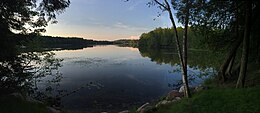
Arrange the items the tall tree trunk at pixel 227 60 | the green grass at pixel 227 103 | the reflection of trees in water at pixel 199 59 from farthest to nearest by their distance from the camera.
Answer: the reflection of trees in water at pixel 199 59 → the tall tree trunk at pixel 227 60 → the green grass at pixel 227 103

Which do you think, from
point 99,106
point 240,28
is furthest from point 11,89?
point 240,28

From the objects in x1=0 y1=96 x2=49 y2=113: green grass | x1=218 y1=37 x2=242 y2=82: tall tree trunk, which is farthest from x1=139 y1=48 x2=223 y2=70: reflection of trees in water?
x1=0 y1=96 x2=49 y2=113: green grass

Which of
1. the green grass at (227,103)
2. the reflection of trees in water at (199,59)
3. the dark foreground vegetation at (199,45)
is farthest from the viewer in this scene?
the reflection of trees in water at (199,59)

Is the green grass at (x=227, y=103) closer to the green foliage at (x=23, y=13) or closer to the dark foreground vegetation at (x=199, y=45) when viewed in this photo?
the dark foreground vegetation at (x=199, y=45)

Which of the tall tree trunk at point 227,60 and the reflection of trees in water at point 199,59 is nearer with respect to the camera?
the tall tree trunk at point 227,60

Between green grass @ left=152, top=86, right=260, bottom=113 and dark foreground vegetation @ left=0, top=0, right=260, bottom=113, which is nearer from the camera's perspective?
green grass @ left=152, top=86, right=260, bottom=113

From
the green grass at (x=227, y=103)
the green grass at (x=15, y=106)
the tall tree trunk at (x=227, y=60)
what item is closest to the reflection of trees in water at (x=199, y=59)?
the tall tree trunk at (x=227, y=60)

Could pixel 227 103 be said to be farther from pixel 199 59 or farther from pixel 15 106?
pixel 199 59

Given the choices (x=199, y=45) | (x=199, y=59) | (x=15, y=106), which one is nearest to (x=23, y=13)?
(x=15, y=106)

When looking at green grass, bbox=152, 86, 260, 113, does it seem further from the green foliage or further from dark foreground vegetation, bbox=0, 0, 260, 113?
the green foliage

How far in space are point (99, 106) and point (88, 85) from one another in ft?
25.9

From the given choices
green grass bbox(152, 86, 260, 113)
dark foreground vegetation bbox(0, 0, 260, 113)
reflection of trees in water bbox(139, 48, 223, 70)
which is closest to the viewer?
green grass bbox(152, 86, 260, 113)

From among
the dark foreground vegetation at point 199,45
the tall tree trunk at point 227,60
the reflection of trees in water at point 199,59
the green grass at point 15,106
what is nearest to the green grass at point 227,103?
the dark foreground vegetation at point 199,45

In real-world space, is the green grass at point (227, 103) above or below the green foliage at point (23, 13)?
below
